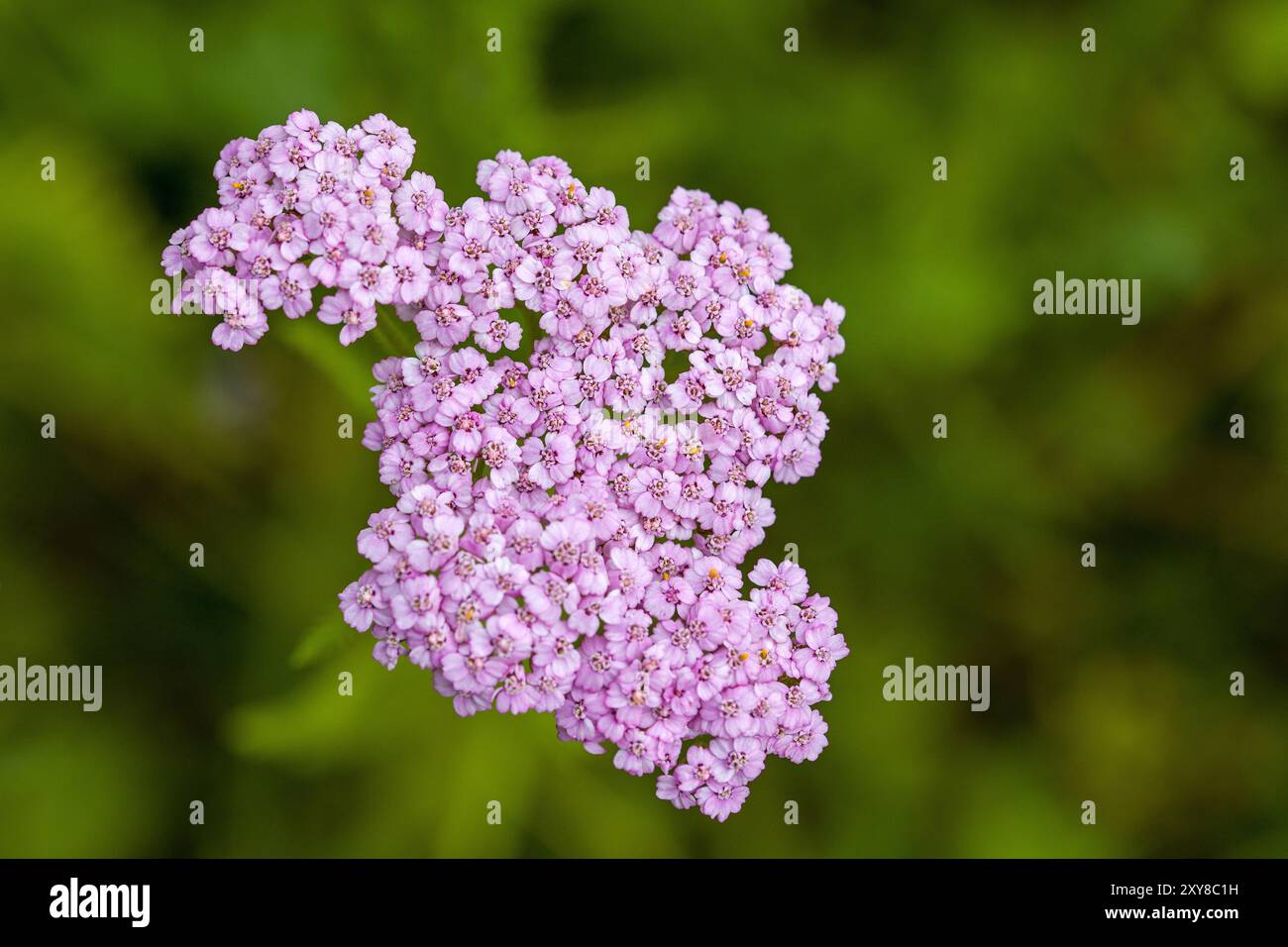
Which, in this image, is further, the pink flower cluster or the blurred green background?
the blurred green background

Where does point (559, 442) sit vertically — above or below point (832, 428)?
below

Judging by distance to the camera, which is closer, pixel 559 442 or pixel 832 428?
pixel 559 442
